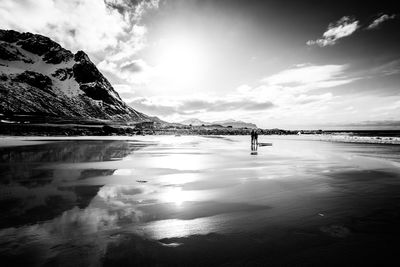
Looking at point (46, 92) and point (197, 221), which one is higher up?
point (46, 92)

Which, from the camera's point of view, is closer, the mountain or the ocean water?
the ocean water

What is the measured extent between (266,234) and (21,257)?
194 inches

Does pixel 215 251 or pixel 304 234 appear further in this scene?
pixel 304 234

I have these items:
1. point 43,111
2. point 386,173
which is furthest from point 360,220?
point 43,111

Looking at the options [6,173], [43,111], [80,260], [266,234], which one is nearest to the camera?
[80,260]

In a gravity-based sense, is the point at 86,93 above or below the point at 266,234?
above

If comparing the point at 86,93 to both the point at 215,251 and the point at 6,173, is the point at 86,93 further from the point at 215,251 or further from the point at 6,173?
the point at 215,251

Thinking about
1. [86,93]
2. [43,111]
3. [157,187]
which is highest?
[86,93]

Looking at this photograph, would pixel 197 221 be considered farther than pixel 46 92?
No

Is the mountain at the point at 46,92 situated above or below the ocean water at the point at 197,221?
above

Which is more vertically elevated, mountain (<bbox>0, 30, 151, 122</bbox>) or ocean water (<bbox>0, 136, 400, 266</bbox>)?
mountain (<bbox>0, 30, 151, 122</bbox>)

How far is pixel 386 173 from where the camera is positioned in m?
13.6

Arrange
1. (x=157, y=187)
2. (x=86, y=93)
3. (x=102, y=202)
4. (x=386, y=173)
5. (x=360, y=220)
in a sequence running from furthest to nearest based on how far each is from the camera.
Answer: (x=86, y=93), (x=386, y=173), (x=157, y=187), (x=102, y=202), (x=360, y=220)

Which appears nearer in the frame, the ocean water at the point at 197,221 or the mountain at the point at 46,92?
the ocean water at the point at 197,221
